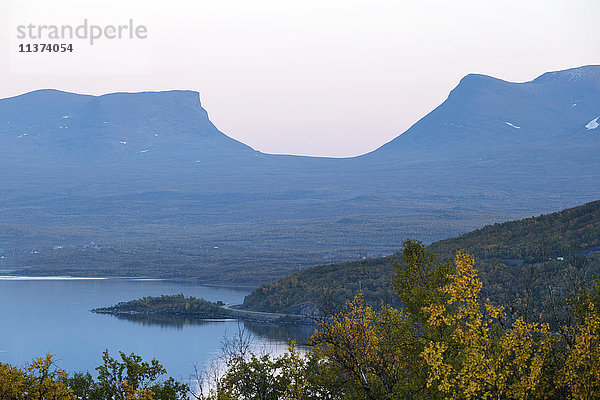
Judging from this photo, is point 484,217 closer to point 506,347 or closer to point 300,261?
point 300,261

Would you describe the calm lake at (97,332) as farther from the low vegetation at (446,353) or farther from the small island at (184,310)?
the low vegetation at (446,353)

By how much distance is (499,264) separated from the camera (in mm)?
74312

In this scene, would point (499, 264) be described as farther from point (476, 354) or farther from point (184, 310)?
point (476, 354)

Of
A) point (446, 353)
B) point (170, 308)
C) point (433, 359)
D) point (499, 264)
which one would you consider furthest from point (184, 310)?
point (433, 359)

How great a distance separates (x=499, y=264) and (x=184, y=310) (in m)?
37.0

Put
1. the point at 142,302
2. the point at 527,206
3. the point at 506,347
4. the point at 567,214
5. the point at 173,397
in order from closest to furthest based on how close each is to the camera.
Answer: the point at 506,347
the point at 173,397
the point at 567,214
the point at 142,302
the point at 527,206

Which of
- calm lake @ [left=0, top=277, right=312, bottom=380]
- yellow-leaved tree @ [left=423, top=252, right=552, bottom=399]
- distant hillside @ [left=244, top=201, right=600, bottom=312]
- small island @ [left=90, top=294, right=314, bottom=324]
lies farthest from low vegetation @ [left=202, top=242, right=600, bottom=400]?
small island @ [left=90, top=294, right=314, bottom=324]

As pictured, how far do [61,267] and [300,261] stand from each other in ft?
152

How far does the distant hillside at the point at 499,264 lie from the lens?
66.4 metres

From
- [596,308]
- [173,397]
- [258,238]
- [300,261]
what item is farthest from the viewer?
[258,238]

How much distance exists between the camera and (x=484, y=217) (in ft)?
577

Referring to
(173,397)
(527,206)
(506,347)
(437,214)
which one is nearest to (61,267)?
(437,214)

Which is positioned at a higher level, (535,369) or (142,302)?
(535,369)

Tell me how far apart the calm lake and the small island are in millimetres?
2509
